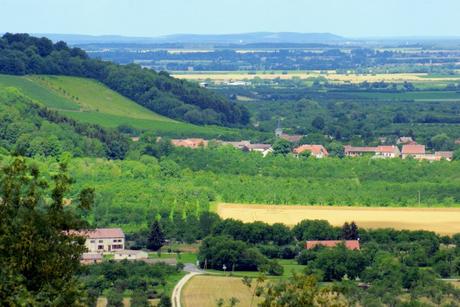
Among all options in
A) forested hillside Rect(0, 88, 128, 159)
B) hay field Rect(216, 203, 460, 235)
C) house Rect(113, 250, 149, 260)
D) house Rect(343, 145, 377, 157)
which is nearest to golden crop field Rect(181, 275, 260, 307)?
house Rect(113, 250, 149, 260)

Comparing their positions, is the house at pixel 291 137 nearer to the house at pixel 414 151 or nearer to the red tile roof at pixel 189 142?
the red tile roof at pixel 189 142

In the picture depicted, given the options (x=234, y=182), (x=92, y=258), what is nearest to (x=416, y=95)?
(x=234, y=182)

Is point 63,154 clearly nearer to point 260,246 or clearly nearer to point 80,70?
point 260,246

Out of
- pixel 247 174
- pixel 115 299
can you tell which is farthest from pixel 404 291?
pixel 247 174

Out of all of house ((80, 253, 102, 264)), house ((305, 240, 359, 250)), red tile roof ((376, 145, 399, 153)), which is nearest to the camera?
house ((80, 253, 102, 264))

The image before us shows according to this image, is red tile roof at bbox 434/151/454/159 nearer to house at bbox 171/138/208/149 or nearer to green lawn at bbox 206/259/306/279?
house at bbox 171/138/208/149

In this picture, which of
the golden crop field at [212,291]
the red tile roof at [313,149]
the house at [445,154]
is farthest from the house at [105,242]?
the house at [445,154]

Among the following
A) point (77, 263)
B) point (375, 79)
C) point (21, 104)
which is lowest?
point (375, 79)
